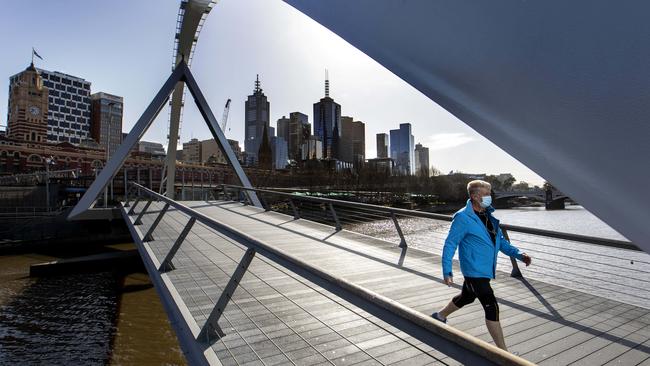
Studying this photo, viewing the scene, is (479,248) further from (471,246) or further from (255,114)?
(255,114)

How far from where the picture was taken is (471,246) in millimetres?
2990

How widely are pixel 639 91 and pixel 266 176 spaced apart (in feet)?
217

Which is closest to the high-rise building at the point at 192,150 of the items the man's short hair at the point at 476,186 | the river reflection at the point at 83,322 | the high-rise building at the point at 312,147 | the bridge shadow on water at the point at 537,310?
the high-rise building at the point at 312,147

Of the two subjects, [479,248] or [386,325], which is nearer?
[479,248]

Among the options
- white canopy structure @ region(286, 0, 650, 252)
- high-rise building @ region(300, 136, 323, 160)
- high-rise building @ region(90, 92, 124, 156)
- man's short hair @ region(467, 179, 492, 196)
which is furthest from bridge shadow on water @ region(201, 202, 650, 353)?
high-rise building @ region(300, 136, 323, 160)

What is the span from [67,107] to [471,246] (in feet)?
496

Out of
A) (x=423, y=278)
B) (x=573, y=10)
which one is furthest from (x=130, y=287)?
(x=573, y=10)

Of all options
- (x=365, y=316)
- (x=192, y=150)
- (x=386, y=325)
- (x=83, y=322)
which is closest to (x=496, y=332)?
(x=386, y=325)

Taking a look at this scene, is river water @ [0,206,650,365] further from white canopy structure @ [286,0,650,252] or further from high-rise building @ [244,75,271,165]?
high-rise building @ [244,75,271,165]

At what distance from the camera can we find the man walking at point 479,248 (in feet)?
9.59

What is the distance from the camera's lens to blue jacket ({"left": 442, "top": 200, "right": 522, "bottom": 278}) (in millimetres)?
2957

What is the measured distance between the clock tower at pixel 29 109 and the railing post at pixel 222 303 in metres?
111

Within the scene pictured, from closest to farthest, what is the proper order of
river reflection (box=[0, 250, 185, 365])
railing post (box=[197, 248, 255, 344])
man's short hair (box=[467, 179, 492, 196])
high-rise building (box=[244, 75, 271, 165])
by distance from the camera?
1. railing post (box=[197, 248, 255, 344])
2. man's short hair (box=[467, 179, 492, 196])
3. river reflection (box=[0, 250, 185, 365])
4. high-rise building (box=[244, 75, 271, 165])

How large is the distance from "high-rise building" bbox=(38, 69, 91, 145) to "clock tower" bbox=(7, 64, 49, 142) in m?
24.3
